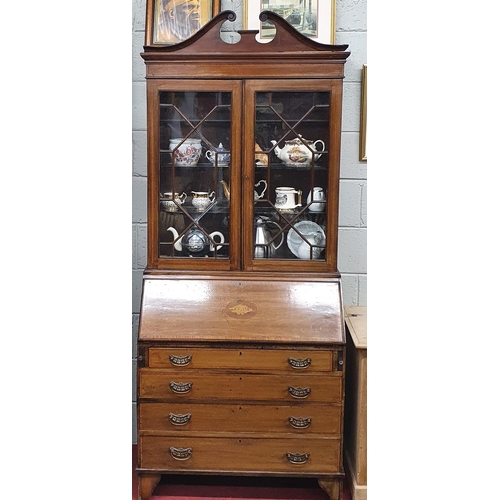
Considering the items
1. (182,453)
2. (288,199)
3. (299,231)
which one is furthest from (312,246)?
(182,453)

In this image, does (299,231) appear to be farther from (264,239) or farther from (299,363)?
(299,363)

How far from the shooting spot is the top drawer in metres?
1.72

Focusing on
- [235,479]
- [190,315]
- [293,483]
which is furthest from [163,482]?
[190,315]

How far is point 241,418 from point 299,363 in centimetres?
26

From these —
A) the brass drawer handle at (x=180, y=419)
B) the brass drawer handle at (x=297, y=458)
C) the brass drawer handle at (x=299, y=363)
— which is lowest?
the brass drawer handle at (x=297, y=458)

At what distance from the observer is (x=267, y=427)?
68.7 inches

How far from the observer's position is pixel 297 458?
5.72 ft

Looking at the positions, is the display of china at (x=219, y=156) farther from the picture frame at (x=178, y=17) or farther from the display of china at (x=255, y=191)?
the picture frame at (x=178, y=17)

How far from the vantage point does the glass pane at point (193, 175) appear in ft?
6.02

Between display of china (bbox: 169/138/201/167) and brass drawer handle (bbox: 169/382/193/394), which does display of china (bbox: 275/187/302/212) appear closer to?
display of china (bbox: 169/138/201/167)

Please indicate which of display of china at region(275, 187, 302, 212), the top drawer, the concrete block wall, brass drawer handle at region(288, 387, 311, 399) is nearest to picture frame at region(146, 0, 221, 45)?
the concrete block wall

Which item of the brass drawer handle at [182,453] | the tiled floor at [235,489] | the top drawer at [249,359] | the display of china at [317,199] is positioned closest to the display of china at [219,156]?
the display of china at [317,199]
